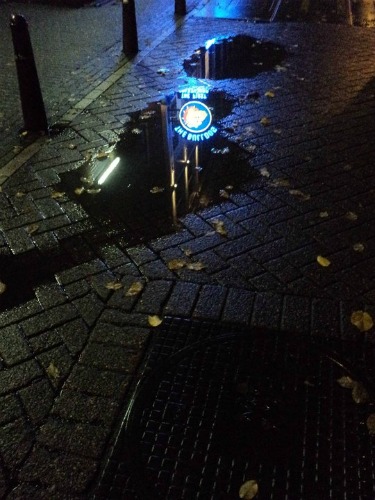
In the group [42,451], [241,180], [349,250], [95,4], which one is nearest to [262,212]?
[241,180]

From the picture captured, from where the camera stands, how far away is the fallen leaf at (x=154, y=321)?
309 centimetres

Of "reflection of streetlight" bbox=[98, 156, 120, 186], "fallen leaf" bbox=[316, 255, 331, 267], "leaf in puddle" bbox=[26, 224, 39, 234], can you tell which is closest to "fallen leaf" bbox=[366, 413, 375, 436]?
"fallen leaf" bbox=[316, 255, 331, 267]

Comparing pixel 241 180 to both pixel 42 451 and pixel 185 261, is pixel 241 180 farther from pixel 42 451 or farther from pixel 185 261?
pixel 42 451

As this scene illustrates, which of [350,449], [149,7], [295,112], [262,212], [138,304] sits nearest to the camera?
[350,449]

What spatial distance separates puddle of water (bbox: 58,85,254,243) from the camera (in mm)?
4180

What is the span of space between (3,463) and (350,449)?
6.44 feet

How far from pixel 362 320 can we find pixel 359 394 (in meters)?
0.66

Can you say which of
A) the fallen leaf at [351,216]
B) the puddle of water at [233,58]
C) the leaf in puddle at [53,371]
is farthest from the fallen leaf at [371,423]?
the puddle of water at [233,58]

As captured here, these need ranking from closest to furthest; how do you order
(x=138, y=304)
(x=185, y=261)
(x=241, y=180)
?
(x=138, y=304), (x=185, y=261), (x=241, y=180)

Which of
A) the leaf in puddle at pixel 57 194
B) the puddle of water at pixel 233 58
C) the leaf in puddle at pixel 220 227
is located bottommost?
the leaf in puddle at pixel 57 194

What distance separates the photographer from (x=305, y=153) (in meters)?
5.11

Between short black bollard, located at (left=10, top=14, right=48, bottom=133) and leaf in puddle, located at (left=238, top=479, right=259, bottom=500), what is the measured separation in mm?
5134

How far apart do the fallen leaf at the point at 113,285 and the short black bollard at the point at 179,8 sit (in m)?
10.8

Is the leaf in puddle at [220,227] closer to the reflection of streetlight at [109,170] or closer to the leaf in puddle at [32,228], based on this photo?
the reflection of streetlight at [109,170]
